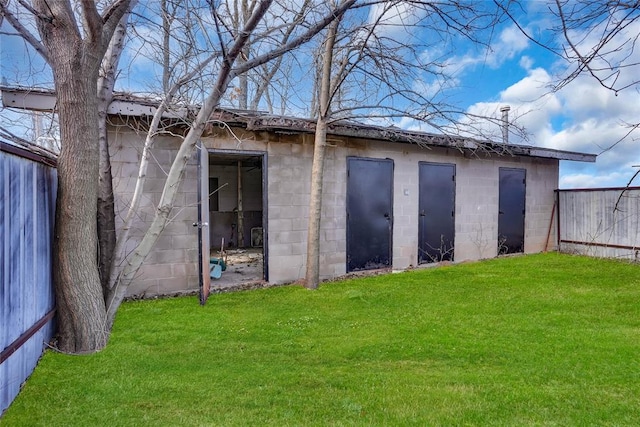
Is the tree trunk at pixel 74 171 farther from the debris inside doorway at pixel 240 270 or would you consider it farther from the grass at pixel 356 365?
the debris inside doorway at pixel 240 270

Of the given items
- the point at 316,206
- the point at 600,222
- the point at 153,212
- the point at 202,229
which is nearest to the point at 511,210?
the point at 600,222

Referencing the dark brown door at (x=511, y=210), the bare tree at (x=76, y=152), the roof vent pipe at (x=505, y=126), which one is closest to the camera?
the bare tree at (x=76, y=152)

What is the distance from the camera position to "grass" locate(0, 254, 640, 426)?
93.8 inches

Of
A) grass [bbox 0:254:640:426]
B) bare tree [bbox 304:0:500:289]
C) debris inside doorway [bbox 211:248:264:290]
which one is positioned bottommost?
grass [bbox 0:254:640:426]

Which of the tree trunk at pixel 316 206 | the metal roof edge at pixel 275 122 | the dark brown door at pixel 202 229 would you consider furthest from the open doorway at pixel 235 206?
the dark brown door at pixel 202 229

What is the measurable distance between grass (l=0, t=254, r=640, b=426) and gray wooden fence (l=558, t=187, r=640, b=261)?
4.04 m

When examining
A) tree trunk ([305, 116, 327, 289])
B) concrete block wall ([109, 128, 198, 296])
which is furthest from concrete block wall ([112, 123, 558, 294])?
tree trunk ([305, 116, 327, 289])

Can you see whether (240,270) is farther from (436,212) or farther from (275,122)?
(436,212)

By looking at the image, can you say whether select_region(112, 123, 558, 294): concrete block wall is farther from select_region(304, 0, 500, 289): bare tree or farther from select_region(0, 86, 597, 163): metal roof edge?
select_region(304, 0, 500, 289): bare tree

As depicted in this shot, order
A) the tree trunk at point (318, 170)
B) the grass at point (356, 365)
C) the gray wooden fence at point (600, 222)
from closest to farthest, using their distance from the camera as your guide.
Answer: the grass at point (356, 365), the tree trunk at point (318, 170), the gray wooden fence at point (600, 222)

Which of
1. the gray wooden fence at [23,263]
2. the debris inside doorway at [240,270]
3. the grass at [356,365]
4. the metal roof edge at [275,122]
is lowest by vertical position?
the grass at [356,365]

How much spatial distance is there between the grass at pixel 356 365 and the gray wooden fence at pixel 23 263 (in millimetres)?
209

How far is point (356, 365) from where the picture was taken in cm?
310

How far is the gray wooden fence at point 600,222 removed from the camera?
28.0 ft
